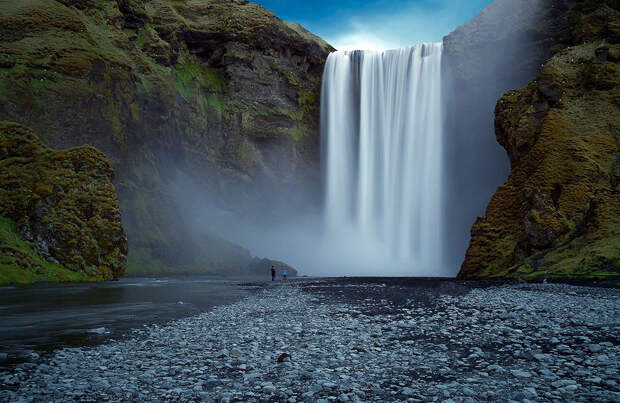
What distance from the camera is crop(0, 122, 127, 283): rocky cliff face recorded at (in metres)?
27.5

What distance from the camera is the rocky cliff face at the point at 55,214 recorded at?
27.5m

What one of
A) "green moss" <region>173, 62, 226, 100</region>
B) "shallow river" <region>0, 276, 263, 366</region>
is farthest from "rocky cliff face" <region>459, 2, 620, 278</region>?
"green moss" <region>173, 62, 226, 100</region>

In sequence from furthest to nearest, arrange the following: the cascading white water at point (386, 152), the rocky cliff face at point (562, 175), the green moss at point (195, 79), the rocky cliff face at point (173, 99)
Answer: the green moss at point (195, 79) → the cascading white water at point (386, 152) → the rocky cliff face at point (173, 99) → the rocky cliff face at point (562, 175)

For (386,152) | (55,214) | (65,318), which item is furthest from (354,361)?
(386,152)

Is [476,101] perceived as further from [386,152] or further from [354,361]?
[354,361]

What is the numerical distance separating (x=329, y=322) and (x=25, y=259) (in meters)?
25.8

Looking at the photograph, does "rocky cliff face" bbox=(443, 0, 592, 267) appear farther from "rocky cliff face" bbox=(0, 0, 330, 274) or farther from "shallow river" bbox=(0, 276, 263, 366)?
"shallow river" bbox=(0, 276, 263, 366)

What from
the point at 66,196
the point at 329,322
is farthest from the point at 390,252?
the point at 329,322

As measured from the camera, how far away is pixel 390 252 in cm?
5903

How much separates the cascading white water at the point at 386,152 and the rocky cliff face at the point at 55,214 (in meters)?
39.2

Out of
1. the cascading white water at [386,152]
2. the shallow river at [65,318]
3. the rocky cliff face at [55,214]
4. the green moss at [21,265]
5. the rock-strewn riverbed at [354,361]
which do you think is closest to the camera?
the rock-strewn riverbed at [354,361]

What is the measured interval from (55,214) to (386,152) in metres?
46.3

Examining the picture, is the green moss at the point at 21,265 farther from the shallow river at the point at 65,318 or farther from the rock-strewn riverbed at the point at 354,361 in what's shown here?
the rock-strewn riverbed at the point at 354,361

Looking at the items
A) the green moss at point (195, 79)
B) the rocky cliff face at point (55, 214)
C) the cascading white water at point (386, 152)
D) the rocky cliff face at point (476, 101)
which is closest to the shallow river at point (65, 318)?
the rocky cliff face at point (55, 214)
